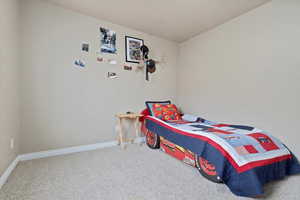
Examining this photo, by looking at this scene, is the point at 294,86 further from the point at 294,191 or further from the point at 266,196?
the point at 266,196

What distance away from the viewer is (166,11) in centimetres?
256

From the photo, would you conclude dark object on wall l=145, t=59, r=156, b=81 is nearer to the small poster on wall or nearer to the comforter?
the small poster on wall

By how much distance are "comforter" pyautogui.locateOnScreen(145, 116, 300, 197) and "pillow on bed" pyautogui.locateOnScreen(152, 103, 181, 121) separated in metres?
0.99

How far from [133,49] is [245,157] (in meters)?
2.78

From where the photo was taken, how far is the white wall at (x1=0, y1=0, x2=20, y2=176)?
1.71 m

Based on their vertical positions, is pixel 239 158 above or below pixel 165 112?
below

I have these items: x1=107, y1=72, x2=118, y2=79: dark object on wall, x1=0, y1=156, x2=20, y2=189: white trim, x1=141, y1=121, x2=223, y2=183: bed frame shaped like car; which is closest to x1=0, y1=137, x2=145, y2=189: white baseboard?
x1=0, y1=156, x2=20, y2=189: white trim

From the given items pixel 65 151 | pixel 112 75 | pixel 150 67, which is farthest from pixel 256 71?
pixel 65 151

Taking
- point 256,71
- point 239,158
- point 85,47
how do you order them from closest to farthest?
A: point 239,158
point 256,71
point 85,47

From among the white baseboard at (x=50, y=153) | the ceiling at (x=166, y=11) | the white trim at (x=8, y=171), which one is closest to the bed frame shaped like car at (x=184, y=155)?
the white baseboard at (x=50, y=153)

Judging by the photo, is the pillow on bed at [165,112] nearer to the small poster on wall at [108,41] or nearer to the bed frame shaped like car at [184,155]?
the bed frame shaped like car at [184,155]

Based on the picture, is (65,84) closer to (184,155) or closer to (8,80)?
(8,80)

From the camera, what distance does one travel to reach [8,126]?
6.11 feet

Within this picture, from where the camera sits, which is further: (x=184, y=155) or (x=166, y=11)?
(x=166, y=11)
